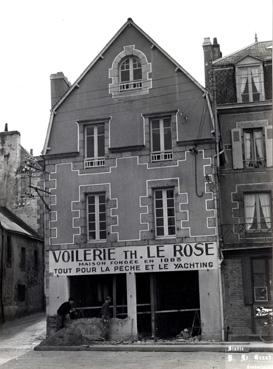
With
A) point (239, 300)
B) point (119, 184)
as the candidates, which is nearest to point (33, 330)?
point (119, 184)

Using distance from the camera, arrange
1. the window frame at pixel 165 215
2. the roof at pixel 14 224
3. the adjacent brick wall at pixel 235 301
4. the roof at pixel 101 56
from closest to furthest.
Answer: the adjacent brick wall at pixel 235 301 < the window frame at pixel 165 215 < the roof at pixel 101 56 < the roof at pixel 14 224

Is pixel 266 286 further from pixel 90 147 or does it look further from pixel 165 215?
pixel 90 147

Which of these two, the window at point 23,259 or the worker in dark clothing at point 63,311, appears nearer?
the worker in dark clothing at point 63,311

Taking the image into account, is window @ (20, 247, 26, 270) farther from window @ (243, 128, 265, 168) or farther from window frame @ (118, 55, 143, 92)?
window @ (243, 128, 265, 168)

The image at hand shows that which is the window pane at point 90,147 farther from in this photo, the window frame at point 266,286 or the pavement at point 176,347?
the window frame at point 266,286

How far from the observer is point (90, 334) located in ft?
63.7

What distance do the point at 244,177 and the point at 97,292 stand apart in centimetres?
724

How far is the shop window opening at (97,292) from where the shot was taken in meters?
20.8

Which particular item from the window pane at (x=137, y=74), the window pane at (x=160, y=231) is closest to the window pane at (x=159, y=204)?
the window pane at (x=160, y=231)

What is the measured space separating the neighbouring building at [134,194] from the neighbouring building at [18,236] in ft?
13.0

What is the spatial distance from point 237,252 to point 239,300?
5.54 feet

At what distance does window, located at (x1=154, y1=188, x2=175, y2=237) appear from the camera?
20.4m

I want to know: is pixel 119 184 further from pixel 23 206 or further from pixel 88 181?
pixel 23 206

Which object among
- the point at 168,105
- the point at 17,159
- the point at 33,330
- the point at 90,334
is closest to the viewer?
the point at 90,334
